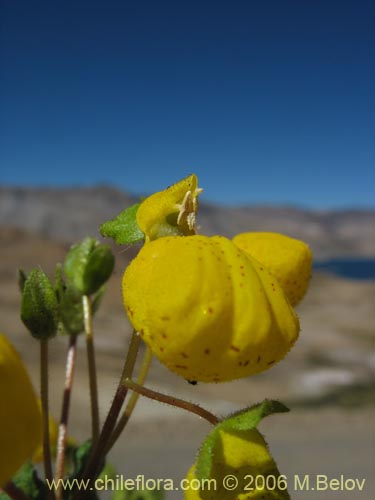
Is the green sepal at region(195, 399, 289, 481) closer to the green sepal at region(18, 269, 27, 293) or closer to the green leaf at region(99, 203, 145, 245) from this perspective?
the green leaf at region(99, 203, 145, 245)

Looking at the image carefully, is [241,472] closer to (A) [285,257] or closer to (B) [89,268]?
(A) [285,257]

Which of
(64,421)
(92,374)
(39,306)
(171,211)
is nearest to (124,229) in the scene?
(171,211)

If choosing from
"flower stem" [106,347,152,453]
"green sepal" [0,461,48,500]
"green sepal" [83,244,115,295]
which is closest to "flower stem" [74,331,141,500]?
"flower stem" [106,347,152,453]

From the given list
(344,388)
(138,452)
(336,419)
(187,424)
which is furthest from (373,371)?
(138,452)

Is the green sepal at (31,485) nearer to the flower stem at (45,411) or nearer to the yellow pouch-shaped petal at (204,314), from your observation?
the flower stem at (45,411)

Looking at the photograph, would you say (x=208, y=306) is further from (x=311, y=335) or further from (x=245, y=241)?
(x=311, y=335)
